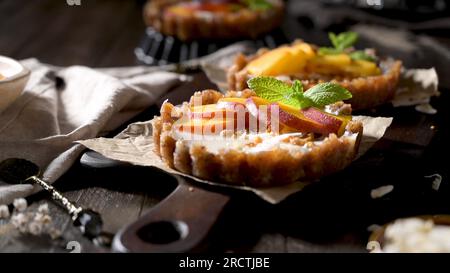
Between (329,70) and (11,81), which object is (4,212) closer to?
(11,81)

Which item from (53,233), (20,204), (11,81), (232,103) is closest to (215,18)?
(11,81)

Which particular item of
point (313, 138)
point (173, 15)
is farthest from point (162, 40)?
point (313, 138)

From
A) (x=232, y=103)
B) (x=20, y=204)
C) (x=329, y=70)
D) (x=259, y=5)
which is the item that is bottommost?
(x=259, y=5)

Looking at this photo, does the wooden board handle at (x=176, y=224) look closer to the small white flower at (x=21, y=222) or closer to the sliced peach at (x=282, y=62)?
the small white flower at (x=21, y=222)

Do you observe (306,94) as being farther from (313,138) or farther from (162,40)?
(162,40)

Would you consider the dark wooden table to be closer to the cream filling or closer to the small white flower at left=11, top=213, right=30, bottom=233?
the small white flower at left=11, top=213, right=30, bottom=233

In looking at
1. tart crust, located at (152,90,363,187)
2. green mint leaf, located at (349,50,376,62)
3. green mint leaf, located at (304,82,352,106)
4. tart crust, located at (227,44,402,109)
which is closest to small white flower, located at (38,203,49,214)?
tart crust, located at (152,90,363,187)

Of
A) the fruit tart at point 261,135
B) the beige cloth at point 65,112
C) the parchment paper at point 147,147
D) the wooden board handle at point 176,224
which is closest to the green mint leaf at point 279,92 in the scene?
the fruit tart at point 261,135
